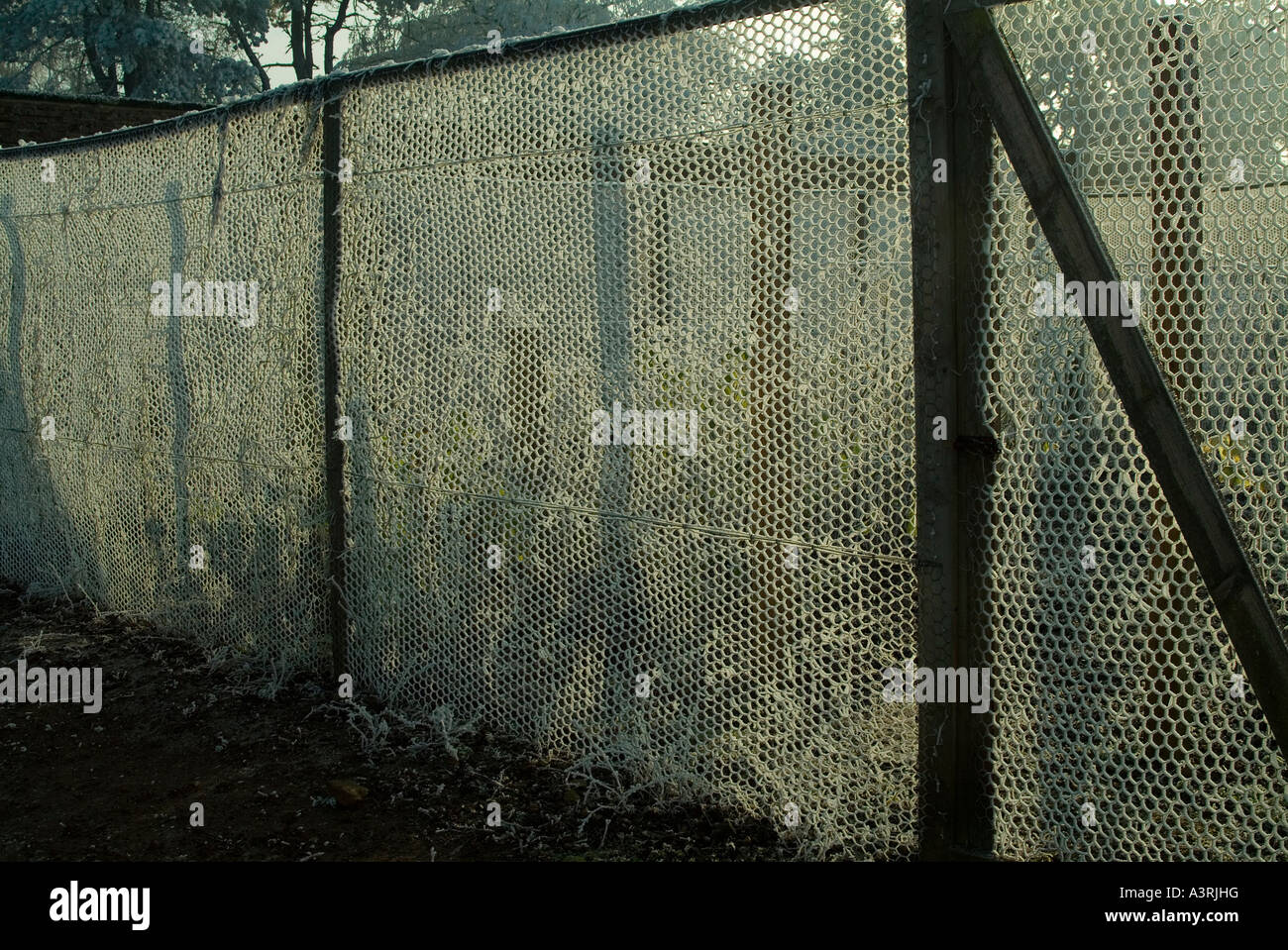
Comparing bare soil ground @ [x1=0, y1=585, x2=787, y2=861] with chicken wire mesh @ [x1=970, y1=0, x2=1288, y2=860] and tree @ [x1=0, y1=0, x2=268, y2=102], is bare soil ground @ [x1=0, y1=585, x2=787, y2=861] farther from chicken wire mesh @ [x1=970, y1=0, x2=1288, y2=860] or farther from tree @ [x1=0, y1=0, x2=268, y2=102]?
tree @ [x1=0, y1=0, x2=268, y2=102]

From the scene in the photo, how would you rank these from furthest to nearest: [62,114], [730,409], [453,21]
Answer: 1. [453,21]
2. [62,114]
3. [730,409]

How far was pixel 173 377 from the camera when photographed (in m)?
5.86

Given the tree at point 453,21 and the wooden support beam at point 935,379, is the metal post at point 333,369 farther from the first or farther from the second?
the tree at point 453,21

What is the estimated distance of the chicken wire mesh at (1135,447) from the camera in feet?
7.88

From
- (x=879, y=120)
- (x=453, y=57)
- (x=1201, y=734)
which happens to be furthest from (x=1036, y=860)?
(x=453, y=57)

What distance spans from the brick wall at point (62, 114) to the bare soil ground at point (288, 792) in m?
8.12

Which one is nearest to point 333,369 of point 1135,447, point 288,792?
point 288,792

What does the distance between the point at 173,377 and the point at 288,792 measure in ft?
8.64

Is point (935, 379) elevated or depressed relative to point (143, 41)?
depressed

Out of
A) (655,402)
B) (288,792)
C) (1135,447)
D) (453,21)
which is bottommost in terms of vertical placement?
(288,792)

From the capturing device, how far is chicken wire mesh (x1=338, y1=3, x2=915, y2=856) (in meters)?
3.12

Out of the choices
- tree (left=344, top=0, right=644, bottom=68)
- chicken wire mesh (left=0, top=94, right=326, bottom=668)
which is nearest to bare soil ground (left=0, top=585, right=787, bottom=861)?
chicken wire mesh (left=0, top=94, right=326, bottom=668)

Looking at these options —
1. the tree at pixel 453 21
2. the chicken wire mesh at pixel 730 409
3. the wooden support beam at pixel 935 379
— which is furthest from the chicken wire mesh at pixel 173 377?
the tree at pixel 453 21

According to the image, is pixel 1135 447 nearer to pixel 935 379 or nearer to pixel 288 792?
pixel 935 379
